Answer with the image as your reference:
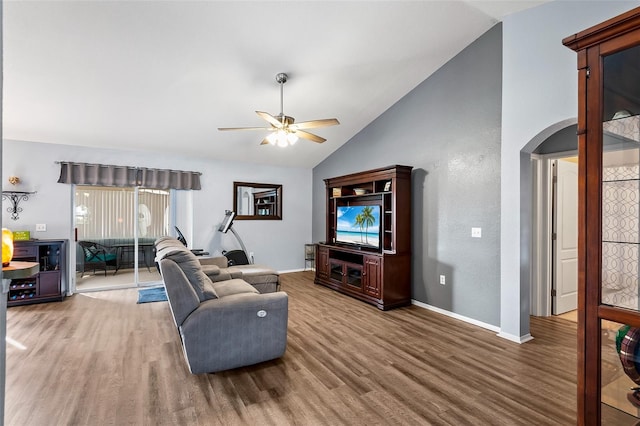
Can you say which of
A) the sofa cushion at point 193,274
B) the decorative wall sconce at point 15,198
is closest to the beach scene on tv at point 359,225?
the sofa cushion at point 193,274

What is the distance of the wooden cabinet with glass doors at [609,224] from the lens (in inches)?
58.4

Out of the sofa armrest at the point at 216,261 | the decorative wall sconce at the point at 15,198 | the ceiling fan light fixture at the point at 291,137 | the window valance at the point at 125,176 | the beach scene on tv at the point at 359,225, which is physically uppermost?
the ceiling fan light fixture at the point at 291,137

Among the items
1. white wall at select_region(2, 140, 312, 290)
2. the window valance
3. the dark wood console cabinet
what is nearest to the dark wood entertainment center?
white wall at select_region(2, 140, 312, 290)

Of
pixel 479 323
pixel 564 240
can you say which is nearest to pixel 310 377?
pixel 479 323

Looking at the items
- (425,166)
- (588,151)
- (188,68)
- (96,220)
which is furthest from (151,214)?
(588,151)

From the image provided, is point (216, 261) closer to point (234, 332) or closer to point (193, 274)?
point (193, 274)

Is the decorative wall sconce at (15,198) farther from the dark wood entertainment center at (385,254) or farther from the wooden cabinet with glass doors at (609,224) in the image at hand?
the wooden cabinet with glass doors at (609,224)

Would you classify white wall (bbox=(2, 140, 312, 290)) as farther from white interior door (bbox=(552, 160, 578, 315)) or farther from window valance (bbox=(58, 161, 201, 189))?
white interior door (bbox=(552, 160, 578, 315))

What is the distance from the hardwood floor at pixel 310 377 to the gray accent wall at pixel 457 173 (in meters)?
0.56

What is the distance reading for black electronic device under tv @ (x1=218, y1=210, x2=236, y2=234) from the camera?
561 centimetres

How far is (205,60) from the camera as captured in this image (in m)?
3.44

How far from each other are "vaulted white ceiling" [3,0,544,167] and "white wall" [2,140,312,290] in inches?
11.2

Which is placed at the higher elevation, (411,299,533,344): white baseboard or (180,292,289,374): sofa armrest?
(180,292,289,374): sofa armrest

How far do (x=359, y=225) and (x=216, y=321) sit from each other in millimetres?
2911
